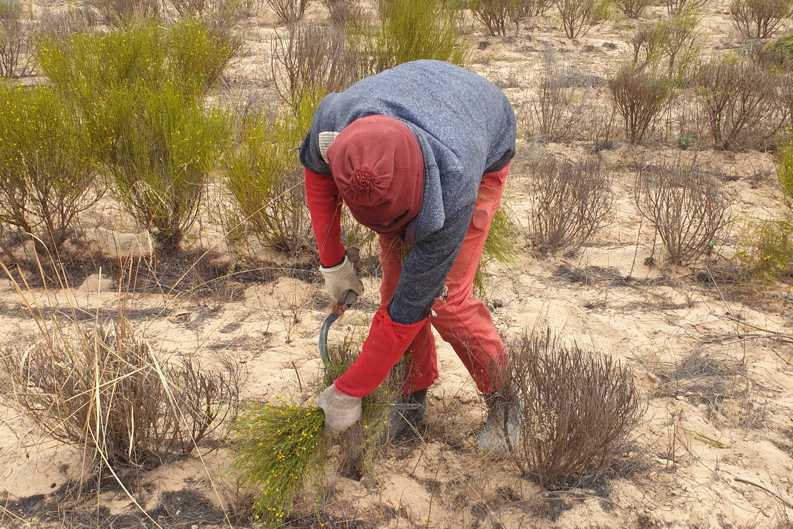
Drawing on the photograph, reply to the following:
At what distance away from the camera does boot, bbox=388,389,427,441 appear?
7.73 ft

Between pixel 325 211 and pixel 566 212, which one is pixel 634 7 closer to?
pixel 566 212

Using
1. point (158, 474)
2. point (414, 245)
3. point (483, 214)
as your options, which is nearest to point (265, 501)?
point (158, 474)

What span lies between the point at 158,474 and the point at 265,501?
0.53 meters

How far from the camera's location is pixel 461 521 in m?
2.12

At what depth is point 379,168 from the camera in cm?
137

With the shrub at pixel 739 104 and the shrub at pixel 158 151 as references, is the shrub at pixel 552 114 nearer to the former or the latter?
the shrub at pixel 739 104

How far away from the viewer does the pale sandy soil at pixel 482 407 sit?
2.13m

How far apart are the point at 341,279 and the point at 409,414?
61cm

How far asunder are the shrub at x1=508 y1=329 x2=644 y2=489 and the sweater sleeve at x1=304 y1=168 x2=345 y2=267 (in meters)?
0.68

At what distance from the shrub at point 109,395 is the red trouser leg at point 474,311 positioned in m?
0.82

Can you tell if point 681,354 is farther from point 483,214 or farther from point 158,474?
point 158,474

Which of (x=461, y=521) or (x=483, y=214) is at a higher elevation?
(x=483, y=214)

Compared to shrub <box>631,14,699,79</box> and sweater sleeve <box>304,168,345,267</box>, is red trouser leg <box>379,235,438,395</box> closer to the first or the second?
sweater sleeve <box>304,168,345,267</box>

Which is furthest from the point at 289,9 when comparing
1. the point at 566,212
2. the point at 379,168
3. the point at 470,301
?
the point at 379,168
